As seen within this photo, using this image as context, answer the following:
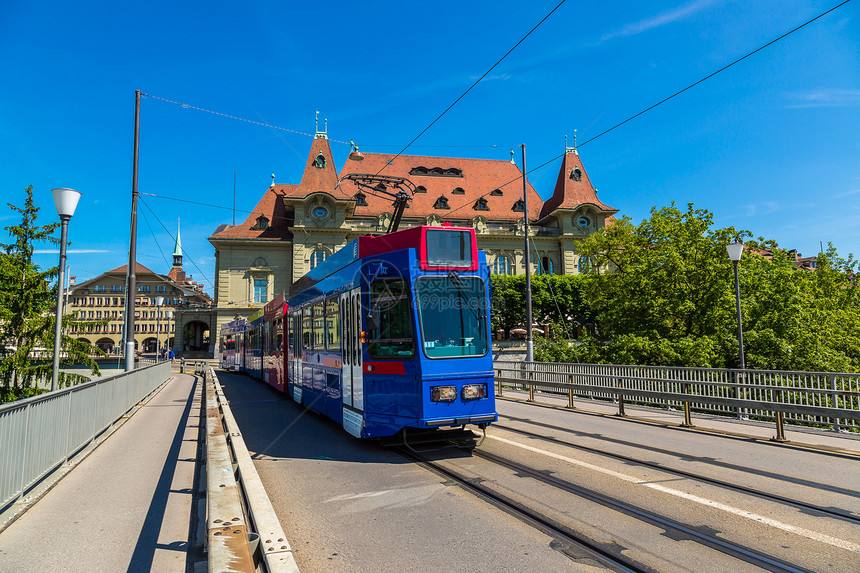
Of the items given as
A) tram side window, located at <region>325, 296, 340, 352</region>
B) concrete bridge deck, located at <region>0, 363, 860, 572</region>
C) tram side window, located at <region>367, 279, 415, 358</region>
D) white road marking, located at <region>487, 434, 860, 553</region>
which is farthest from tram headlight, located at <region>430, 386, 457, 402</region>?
concrete bridge deck, located at <region>0, 363, 860, 572</region>

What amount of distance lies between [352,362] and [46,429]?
166 inches

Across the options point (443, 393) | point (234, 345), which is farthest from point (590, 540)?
point (234, 345)

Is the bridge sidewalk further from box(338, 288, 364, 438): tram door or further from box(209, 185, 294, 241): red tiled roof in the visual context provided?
box(209, 185, 294, 241): red tiled roof

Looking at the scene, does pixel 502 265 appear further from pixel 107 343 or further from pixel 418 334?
pixel 107 343

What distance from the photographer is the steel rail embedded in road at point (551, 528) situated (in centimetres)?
416

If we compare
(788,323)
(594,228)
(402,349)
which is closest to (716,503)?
(402,349)

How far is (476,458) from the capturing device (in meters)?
7.98

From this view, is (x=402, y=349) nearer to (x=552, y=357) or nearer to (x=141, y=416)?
(x=141, y=416)

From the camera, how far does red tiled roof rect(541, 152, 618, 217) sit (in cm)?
6350

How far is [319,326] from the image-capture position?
38.3 ft

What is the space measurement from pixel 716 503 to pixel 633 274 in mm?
23646

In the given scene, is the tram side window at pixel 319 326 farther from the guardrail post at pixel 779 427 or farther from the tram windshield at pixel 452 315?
the guardrail post at pixel 779 427

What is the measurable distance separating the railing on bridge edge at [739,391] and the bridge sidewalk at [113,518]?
9.18m

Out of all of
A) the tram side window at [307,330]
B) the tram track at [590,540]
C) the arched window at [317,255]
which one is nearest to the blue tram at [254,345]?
the tram side window at [307,330]
